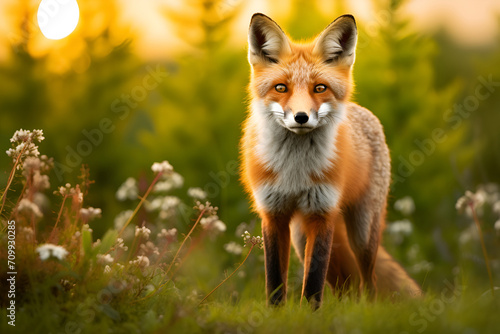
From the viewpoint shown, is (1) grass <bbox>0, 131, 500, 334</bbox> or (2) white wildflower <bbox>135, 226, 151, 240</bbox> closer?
(1) grass <bbox>0, 131, 500, 334</bbox>

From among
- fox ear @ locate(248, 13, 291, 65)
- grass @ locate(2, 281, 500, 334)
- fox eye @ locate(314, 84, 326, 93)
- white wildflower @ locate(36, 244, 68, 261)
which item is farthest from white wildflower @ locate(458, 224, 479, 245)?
white wildflower @ locate(36, 244, 68, 261)

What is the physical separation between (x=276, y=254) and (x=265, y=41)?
1.67 metres

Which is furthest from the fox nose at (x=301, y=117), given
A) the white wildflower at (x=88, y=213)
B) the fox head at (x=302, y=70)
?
the white wildflower at (x=88, y=213)

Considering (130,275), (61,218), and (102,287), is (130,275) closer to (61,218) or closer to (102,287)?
(102,287)

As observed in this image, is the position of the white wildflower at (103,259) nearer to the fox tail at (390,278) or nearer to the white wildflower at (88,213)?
the white wildflower at (88,213)

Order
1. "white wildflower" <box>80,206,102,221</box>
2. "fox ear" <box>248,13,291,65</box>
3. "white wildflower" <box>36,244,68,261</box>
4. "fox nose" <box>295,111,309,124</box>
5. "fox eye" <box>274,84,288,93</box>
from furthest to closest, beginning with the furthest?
"fox ear" <box>248,13,291,65</box>, "fox eye" <box>274,84,288,93</box>, "white wildflower" <box>80,206,102,221</box>, "fox nose" <box>295,111,309,124</box>, "white wildflower" <box>36,244,68,261</box>

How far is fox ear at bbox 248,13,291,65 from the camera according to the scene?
12.5 feet

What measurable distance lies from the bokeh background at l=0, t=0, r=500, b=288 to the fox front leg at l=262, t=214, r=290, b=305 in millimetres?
4918

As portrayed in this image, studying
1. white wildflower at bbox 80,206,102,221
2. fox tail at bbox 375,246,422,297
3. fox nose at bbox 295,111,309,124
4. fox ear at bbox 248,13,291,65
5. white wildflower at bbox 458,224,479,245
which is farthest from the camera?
white wildflower at bbox 458,224,479,245

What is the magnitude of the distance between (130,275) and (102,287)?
292mm

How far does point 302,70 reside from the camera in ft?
12.2

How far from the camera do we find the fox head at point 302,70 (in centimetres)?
358

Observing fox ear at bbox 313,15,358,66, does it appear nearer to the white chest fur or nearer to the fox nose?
the white chest fur

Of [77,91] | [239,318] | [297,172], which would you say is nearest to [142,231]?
[239,318]
